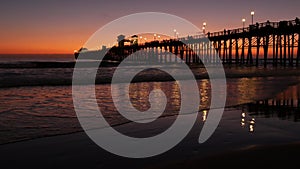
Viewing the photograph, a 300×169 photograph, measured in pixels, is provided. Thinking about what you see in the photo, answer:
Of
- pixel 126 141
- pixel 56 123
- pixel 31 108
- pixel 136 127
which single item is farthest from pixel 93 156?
pixel 31 108

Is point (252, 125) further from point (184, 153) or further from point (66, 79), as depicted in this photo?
point (66, 79)

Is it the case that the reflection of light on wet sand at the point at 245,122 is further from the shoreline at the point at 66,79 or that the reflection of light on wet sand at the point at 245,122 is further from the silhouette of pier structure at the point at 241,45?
the silhouette of pier structure at the point at 241,45

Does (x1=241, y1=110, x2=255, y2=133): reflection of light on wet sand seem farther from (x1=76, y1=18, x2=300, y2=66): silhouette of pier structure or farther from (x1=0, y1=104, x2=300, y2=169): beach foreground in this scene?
(x1=76, y1=18, x2=300, y2=66): silhouette of pier structure

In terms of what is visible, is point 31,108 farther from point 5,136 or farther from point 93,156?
point 93,156

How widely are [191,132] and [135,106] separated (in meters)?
3.75

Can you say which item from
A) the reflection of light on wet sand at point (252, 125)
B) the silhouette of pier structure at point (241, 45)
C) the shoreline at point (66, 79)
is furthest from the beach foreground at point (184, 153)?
the silhouette of pier structure at point (241, 45)

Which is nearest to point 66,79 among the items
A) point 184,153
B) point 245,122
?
point 245,122

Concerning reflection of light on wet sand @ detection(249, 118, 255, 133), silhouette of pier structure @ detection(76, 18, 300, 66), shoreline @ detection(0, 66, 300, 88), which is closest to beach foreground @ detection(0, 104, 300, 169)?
reflection of light on wet sand @ detection(249, 118, 255, 133)

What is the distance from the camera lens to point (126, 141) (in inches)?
202

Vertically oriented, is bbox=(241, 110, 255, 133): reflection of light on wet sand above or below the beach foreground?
below

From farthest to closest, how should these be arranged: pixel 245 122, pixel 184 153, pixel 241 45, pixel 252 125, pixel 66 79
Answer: pixel 241 45
pixel 66 79
pixel 245 122
pixel 252 125
pixel 184 153

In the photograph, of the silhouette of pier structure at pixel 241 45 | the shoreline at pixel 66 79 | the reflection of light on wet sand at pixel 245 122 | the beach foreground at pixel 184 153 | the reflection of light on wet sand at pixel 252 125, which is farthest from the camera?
the silhouette of pier structure at pixel 241 45

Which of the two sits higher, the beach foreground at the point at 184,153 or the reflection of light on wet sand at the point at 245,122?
the beach foreground at the point at 184,153

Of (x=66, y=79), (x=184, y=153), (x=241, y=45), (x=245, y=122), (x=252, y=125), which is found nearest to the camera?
(x=184, y=153)
